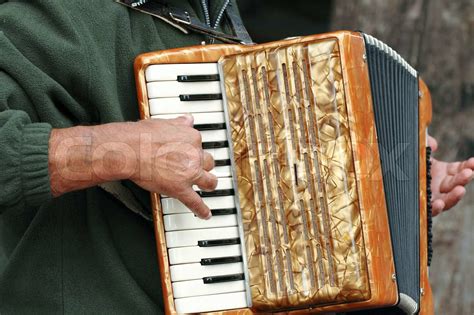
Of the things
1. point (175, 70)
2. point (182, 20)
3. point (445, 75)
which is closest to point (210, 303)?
point (175, 70)

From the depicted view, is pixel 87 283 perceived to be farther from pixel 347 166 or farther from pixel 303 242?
pixel 347 166

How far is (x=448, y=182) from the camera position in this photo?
267cm

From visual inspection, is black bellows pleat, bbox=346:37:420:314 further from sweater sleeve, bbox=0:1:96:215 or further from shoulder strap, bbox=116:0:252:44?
sweater sleeve, bbox=0:1:96:215

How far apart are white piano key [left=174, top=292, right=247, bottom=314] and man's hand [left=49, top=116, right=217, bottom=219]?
24cm

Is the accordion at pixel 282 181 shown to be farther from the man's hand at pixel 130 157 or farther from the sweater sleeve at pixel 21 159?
the sweater sleeve at pixel 21 159

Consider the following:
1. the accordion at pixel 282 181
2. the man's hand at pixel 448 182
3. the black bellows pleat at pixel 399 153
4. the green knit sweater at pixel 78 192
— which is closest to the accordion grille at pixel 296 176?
the accordion at pixel 282 181

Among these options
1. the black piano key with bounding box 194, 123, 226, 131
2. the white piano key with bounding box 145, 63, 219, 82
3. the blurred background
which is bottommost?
the blurred background

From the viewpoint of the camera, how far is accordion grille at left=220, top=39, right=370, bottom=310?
2.03m

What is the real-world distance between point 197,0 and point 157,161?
56 cm

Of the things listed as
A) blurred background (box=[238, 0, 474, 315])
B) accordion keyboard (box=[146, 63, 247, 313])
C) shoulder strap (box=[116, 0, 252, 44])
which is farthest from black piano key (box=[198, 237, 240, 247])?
blurred background (box=[238, 0, 474, 315])

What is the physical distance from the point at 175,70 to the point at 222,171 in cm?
23

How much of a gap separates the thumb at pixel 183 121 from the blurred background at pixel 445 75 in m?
1.68

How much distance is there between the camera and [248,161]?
82.3 inches

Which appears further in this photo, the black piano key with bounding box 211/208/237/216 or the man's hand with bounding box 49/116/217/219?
the black piano key with bounding box 211/208/237/216
